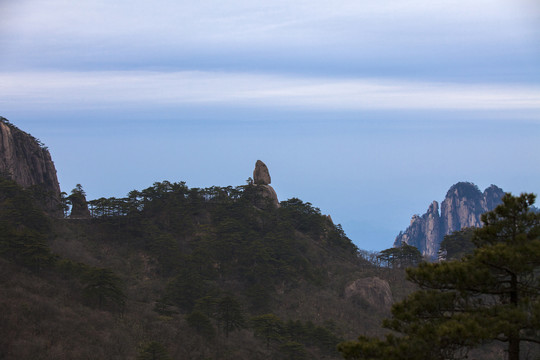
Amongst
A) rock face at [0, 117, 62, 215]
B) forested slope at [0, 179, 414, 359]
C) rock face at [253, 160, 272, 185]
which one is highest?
rock face at [253, 160, 272, 185]

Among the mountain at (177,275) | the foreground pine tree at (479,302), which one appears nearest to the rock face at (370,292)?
the mountain at (177,275)

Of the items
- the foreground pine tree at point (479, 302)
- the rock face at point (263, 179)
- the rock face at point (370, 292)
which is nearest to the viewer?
the foreground pine tree at point (479, 302)

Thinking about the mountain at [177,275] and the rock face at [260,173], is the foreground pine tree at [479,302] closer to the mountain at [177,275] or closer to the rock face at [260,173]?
the mountain at [177,275]

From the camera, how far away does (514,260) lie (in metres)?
15.3

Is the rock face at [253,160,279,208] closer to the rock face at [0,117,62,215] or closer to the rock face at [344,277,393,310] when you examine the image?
the rock face at [344,277,393,310]

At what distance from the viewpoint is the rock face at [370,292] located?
2520 inches

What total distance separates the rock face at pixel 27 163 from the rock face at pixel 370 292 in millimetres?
43269

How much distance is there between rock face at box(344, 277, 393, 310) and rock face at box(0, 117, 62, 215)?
43.3 m

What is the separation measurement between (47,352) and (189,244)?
104 feet

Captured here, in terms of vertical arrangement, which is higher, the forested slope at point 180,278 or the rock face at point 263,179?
the rock face at point 263,179

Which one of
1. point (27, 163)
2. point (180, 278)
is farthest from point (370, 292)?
point (27, 163)

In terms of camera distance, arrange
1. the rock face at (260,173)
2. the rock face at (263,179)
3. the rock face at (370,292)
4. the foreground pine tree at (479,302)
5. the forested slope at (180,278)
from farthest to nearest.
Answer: the rock face at (260,173) < the rock face at (263,179) < the rock face at (370,292) < the forested slope at (180,278) < the foreground pine tree at (479,302)

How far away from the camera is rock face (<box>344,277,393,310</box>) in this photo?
64.0 metres

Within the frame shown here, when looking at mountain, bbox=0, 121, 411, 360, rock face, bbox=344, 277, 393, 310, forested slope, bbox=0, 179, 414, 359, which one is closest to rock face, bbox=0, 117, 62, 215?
mountain, bbox=0, 121, 411, 360
